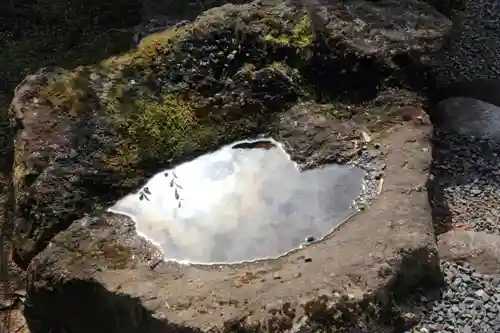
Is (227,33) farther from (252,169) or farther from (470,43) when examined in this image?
(470,43)

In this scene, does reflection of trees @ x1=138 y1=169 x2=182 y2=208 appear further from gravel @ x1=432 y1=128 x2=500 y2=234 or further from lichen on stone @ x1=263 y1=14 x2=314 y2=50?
gravel @ x1=432 y1=128 x2=500 y2=234

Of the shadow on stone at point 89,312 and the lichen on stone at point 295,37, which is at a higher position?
the lichen on stone at point 295,37

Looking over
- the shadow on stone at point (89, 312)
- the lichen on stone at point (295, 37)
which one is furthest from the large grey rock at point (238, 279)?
the lichen on stone at point (295, 37)

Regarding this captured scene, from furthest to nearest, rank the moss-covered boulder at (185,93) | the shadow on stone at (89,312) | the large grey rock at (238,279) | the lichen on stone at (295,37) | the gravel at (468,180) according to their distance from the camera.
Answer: the lichen on stone at (295,37) → the gravel at (468,180) → the moss-covered boulder at (185,93) → the shadow on stone at (89,312) → the large grey rock at (238,279)

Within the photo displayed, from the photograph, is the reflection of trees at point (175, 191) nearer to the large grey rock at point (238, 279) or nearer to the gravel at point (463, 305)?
the large grey rock at point (238, 279)

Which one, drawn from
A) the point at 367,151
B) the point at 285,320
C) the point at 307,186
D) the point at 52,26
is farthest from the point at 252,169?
the point at 52,26

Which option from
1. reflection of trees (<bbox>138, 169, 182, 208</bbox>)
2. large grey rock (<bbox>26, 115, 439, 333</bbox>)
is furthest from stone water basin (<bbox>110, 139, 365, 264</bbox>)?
large grey rock (<bbox>26, 115, 439, 333</bbox>)

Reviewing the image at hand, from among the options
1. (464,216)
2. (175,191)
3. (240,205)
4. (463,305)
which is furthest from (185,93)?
(463,305)
